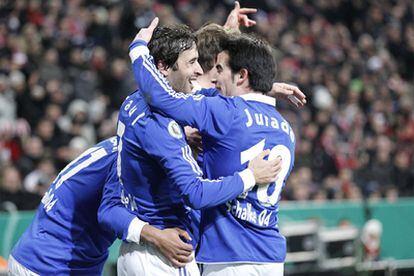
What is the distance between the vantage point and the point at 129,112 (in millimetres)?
4641

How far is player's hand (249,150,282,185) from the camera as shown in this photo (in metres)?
4.60

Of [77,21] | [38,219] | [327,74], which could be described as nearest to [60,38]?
[77,21]

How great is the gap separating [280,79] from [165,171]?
12.0 m

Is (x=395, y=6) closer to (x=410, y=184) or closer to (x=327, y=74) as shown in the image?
(x=327, y=74)

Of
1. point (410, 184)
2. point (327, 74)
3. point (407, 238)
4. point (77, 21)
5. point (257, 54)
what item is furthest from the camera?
point (327, 74)

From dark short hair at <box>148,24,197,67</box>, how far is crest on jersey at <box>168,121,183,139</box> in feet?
1.20

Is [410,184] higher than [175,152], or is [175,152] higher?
[175,152]

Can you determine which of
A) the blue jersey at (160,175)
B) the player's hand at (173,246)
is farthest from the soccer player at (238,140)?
the player's hand at (173,246)

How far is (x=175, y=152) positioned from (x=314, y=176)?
11.2 meters

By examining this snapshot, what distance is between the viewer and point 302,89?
16.9m

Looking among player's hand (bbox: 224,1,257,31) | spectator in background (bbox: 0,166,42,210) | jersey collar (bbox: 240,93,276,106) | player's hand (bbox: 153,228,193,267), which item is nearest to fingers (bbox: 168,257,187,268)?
player's hand (bbox: 153,228,193,267)

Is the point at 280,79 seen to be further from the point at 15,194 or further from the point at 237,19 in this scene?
the point at 237,19

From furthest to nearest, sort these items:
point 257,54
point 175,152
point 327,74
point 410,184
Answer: point 327,74 < point 410,184 < point 257,54 < point 175,152

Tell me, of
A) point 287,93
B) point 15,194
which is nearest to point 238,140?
point 287,93
